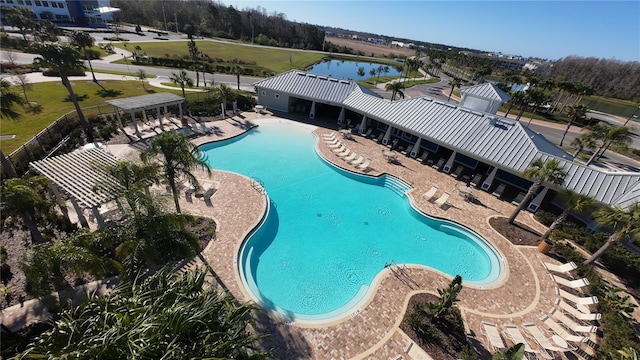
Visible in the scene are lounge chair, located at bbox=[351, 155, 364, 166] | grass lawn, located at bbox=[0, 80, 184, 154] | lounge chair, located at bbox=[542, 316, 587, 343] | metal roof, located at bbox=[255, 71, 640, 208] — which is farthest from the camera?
lounge chair, located at bbox=[351, 155, 364, 166]

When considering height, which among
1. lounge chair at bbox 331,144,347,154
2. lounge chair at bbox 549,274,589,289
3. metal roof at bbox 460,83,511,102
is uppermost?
metal roof at bbox 460,83,511,102

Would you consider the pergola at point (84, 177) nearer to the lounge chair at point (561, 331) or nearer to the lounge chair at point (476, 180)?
the lounge chair at point (561, 331)

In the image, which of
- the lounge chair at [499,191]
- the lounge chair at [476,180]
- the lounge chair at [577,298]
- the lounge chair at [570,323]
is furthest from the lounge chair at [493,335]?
the lounge chair at [476,180]

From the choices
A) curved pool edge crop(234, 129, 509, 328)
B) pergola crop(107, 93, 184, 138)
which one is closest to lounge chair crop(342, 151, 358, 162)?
curved pool edge crop(234, 129, 509, 328)

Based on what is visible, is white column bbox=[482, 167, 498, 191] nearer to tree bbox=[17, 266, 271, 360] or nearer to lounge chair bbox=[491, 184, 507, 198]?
lounge chair bbox=[491, 184, 507, 198]

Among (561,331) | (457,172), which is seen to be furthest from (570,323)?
(457,172)
